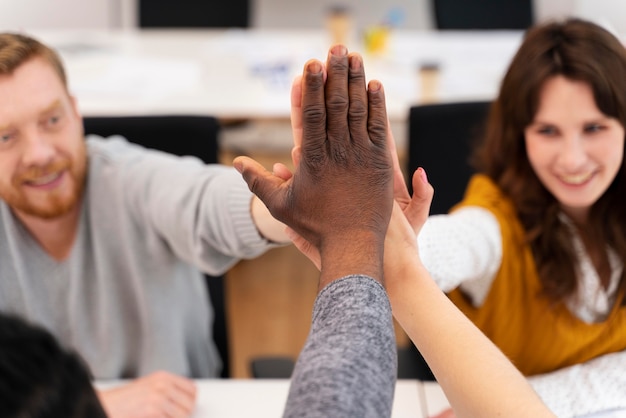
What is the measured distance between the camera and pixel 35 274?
1336mm

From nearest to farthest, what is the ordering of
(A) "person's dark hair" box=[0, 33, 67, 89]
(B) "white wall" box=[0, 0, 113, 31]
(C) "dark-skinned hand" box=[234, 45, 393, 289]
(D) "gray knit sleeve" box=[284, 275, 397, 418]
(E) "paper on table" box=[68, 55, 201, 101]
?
1. (D) "gray knit sleeve" box=[284, 275, 397, 418]
2. (C) "dark-skinned hand" box=[234, 45, 393, 289]
3. (A) "person's dark hair" box=[0, 33, 67, 89]
4. (E) "paper on table" box=[68, 55, 201, 101]
5. (B) "white wall" box=[0, 0, 113, 31]

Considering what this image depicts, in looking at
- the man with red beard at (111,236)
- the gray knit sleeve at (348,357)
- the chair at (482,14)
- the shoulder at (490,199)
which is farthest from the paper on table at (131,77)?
the gray knit sleeve at (348,357)

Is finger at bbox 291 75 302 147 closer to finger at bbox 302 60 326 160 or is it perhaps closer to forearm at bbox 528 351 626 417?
finger at bbox 302 60 326 160

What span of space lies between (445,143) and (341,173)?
85cm

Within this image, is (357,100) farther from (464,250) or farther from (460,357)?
(464,250)

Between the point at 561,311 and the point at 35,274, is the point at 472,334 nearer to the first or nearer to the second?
the point at 561,311

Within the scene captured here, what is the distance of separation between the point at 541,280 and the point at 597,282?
11 cm

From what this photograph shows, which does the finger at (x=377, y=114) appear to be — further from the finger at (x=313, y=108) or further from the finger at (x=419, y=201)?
the finger at (x=419, y=201)

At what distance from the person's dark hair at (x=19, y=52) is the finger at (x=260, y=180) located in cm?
59

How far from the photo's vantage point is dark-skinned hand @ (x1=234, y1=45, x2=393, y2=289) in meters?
0.73

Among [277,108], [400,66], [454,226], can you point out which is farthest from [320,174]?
[400,66]

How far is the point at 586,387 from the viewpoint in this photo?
1.13 meters

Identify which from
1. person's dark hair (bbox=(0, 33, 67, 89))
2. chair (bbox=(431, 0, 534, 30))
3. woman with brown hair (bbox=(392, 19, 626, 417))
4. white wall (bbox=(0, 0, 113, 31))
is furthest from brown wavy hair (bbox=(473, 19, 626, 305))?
white wall (bbox=(0, 0, 113, 31))

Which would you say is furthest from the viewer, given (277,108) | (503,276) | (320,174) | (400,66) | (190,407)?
(400,66)
